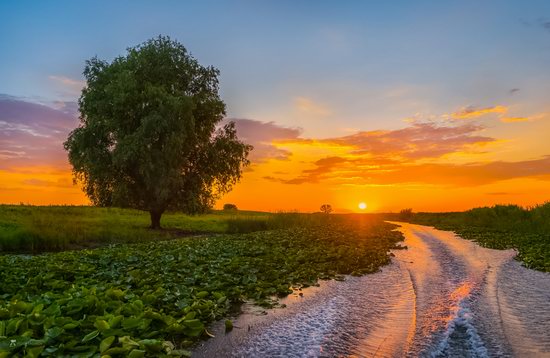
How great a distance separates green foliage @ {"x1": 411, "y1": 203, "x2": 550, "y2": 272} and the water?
557 cm

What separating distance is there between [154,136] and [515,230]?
3164 cm

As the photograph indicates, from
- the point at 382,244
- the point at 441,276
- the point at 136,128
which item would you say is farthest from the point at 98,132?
the point at 441,276

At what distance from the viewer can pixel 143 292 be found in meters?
10.3

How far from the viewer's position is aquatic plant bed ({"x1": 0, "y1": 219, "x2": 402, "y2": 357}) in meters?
6.69

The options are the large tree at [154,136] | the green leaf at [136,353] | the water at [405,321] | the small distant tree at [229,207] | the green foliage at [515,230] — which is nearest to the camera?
the green leaf at [136,353]

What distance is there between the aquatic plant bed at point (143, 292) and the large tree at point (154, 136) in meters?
18.4

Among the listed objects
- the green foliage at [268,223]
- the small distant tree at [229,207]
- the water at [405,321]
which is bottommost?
the water at [405,321]

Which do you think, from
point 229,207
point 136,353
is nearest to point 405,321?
point 136,353

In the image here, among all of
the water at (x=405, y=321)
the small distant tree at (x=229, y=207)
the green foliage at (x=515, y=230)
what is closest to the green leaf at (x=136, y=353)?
the water at (x=405, y=321)

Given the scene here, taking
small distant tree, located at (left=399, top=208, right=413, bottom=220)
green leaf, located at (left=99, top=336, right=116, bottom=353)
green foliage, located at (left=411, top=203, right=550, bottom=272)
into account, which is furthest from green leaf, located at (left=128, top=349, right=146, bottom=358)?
small distant tree, located at (left=399, top=208, right=413, bottom=220)

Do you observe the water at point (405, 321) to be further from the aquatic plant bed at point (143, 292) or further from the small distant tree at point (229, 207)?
the small distant tree at point (229, 207)

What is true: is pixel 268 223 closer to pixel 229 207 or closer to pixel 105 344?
pixel 105 344

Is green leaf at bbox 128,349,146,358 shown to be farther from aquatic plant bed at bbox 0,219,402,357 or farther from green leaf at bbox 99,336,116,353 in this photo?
green leaf at bbox 99,336,116,353

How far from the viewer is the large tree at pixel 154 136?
124 ft
